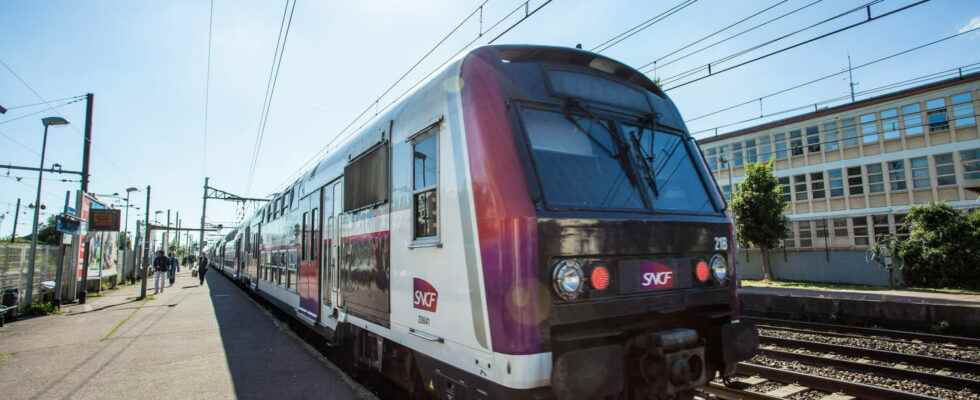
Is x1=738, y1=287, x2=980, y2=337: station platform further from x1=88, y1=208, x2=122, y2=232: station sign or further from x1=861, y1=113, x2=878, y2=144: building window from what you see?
x1=861, y1=113, x2=878, y2=144: building window

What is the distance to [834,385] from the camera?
5.43 m

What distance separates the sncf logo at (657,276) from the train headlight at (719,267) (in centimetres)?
53

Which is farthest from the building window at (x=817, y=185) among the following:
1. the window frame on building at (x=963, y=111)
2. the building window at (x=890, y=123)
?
the window frame on building at (x=963, y=111)

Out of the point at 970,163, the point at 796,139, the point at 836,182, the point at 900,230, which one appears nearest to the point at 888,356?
the point at 900,230

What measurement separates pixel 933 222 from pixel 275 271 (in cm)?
2501

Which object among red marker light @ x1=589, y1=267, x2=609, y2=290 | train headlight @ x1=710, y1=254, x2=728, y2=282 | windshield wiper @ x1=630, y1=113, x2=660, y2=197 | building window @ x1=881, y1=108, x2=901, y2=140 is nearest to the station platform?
train headlight @ x1=710, y1=254, x2=728, y2=282

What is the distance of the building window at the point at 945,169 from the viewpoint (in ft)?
84.5

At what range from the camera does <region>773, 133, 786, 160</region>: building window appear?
31.7 metres

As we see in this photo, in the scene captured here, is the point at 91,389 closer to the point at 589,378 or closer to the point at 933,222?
the point at 589,378

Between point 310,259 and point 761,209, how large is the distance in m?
25.4

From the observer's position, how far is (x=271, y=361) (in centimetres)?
669

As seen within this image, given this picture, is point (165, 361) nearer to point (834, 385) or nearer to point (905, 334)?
point (834, 385)

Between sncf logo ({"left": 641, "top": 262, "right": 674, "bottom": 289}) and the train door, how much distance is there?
511 centimetres

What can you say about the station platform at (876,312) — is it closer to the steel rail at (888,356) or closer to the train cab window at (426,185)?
the steel rail at (888,356)
